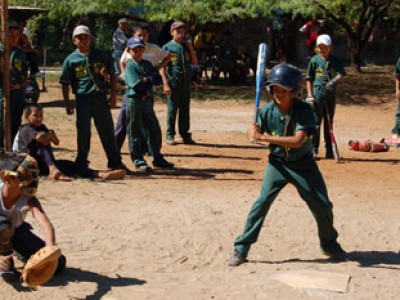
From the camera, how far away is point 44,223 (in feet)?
19.1

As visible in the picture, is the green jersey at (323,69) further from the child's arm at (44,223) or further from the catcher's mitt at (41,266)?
the catcher's mitt at (41,266)

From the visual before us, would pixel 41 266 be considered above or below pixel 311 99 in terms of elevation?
below

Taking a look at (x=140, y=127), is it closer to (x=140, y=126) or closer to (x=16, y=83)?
(x=140, y=126)

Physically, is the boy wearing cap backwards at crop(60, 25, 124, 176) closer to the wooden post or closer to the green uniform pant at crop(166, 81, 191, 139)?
the wooden post

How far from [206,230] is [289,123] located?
5.51 feet

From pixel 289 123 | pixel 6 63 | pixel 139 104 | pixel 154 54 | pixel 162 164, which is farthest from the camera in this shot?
pixel 154 54

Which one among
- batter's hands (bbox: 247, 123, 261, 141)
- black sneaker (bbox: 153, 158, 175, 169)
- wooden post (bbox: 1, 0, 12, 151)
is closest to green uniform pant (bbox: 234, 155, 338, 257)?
batter's hands (bbox: 247, 123, 261, 141)

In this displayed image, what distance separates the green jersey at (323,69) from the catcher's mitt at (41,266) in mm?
7074

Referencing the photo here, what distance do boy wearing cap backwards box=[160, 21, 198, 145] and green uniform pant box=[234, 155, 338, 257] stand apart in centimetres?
597

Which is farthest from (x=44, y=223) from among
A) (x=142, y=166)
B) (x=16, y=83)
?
(x=142, y=166)

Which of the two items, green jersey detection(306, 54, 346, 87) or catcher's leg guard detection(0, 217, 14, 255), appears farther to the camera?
green jersey detection(306, 54, 346, 87)

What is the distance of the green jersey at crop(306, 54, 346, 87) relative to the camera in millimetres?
11789

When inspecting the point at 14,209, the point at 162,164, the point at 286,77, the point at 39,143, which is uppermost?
the point at 286,77

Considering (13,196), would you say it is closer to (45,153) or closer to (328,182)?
(45,153)
